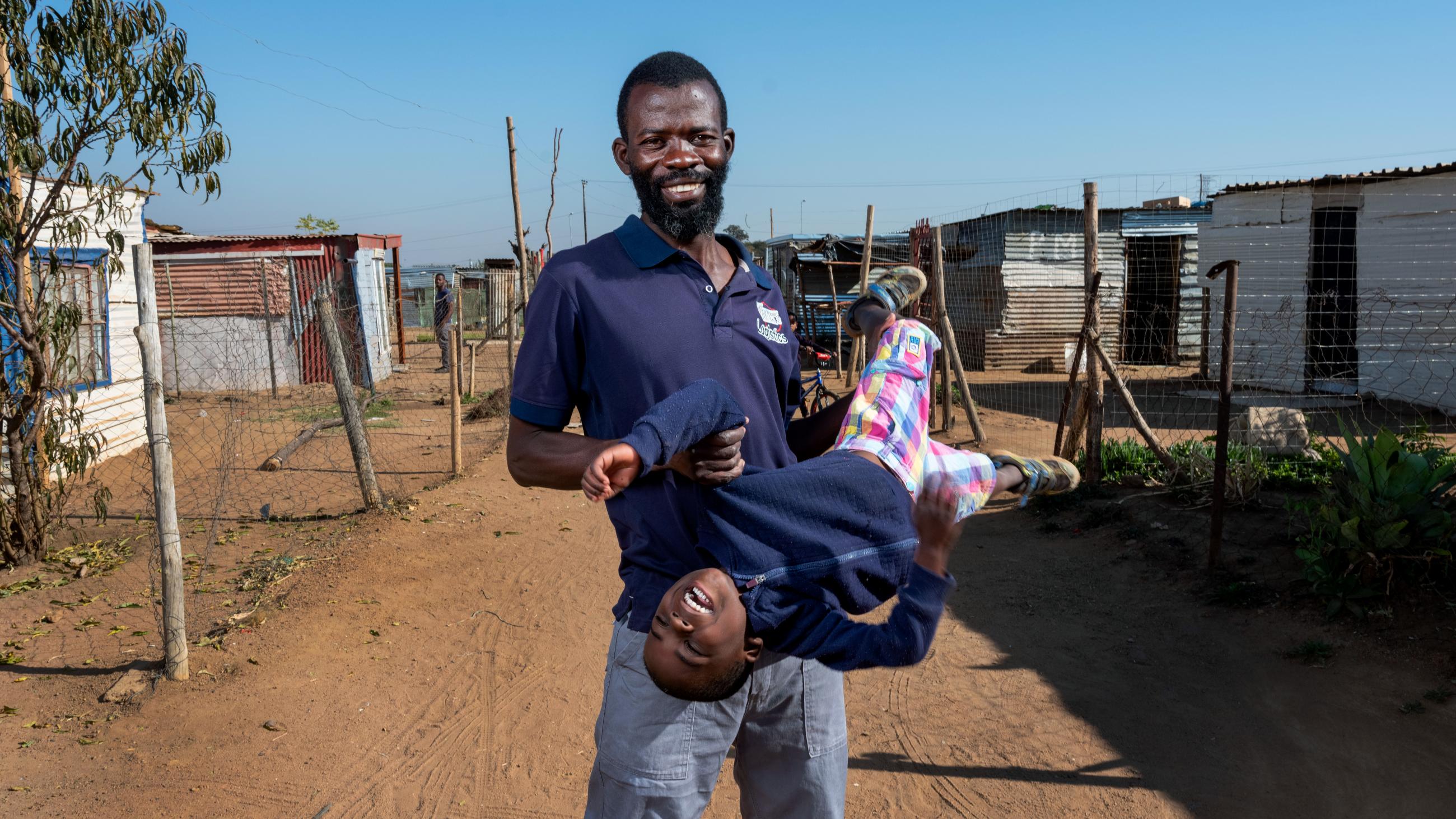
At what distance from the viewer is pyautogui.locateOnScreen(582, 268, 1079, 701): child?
159 centimetres

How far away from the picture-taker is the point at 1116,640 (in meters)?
4.96

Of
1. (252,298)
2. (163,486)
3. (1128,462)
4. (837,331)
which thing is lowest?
(1128,462)

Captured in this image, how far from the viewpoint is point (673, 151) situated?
193 centimetres

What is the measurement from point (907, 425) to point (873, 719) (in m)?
2.26

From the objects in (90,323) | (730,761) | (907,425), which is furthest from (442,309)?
(907,425)

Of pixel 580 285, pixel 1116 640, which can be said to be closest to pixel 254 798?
pixel 580 285

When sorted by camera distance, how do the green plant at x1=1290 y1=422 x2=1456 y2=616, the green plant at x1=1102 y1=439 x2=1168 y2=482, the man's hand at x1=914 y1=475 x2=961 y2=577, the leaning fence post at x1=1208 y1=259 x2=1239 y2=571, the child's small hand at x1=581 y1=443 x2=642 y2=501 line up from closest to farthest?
the child's small hand at x1=581 y1=443 x2=642 y2=501
the man's hand at x1=914 y1=475 x2=961 y2=577
the green plant at x1=1290 y1=422 x2=1456 y2=616
the leaning fence post at x1=1208 y1=259 x2=1239 y2=571
the green plant at x1=1102 y1=439 x2=1168 y2=482

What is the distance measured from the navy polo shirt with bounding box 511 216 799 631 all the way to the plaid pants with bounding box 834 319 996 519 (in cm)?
52

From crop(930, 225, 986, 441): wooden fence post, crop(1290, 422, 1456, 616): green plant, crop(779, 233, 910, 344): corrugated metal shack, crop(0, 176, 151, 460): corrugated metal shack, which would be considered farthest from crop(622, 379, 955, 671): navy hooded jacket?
crop(779, 233, 910, 344): corrugated metal shack

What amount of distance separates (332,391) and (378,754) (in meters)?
11.7

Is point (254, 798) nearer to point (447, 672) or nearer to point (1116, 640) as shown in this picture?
point (447, 672)

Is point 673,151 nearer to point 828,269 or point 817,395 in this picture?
point 817,395

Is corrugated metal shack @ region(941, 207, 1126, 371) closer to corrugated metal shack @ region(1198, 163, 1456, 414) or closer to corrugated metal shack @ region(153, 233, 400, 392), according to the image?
corrugated metal shack @ region(1198, 163, 1456, 414)

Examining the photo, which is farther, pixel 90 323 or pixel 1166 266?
pixel 1166 266
